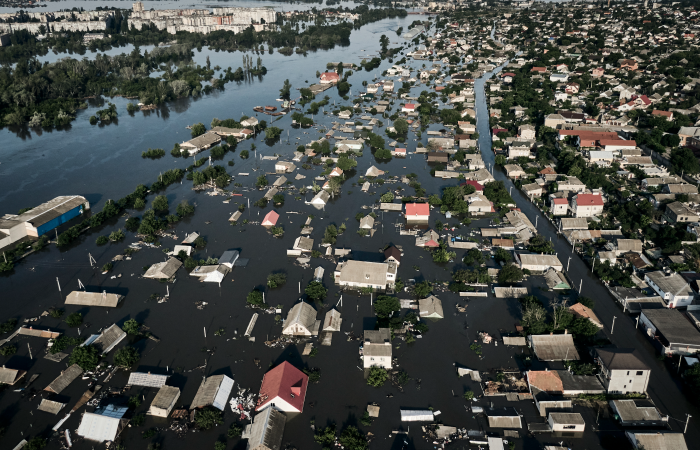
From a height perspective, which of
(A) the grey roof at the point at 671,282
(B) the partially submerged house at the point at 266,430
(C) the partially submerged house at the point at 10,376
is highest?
(A) the grey roof at the point at 671,282

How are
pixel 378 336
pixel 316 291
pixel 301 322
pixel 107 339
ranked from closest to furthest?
pixel 378 336 → pixel 107 339 → pixel 301 322 → pixel 316 291

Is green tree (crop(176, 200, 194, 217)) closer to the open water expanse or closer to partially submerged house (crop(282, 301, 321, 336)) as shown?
the open water expanse

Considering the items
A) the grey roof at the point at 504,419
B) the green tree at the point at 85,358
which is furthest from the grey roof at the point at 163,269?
the grey roof at the point at 504,419

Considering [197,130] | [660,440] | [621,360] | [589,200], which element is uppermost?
[197,130]

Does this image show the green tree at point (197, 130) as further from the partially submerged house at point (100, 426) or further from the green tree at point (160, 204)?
the partially submerged house at point (100, 426)

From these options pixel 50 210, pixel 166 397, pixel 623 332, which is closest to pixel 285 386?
pixel 166 397

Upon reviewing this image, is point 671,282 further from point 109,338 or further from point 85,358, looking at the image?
point 85,358

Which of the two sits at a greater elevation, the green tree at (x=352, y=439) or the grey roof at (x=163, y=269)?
the grey roof at (x=163, y=269)
